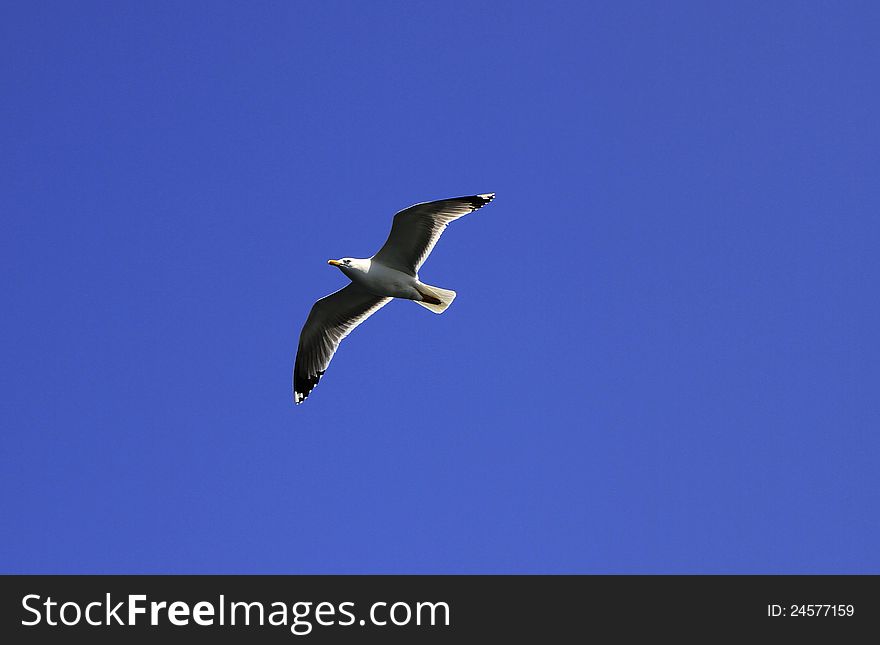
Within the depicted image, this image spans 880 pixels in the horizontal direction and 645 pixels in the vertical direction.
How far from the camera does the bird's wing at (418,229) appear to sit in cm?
976

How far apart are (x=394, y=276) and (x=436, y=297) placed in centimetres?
60

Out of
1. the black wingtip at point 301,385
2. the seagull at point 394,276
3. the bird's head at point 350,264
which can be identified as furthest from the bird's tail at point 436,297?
the black wingtip at point 301,385

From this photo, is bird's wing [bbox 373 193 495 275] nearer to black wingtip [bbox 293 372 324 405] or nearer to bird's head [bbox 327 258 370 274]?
bird's head [bbox 327 258 370 274]

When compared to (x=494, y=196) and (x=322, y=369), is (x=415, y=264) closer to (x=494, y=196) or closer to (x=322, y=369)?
(x=494, y=196)

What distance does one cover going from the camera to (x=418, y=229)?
32.5 ft

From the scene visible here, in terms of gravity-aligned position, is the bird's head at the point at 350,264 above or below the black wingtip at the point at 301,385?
above

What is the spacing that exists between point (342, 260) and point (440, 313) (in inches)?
54.9

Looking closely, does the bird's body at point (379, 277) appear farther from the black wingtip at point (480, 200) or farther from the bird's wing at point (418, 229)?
the black wingtip at point (480, 200)

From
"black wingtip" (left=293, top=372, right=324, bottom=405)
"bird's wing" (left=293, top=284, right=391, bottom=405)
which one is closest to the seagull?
"bird's wing" (left=293, top=284, right=391, bottom=405)

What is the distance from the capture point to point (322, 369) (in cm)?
1167

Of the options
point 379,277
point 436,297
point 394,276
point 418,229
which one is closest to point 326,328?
point 379,277

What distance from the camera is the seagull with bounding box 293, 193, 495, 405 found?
32.2ft

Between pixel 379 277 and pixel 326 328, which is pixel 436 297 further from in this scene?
pixel 326 328
